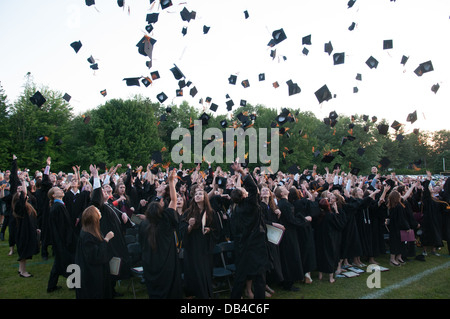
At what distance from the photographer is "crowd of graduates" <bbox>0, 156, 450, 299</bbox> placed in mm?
4332

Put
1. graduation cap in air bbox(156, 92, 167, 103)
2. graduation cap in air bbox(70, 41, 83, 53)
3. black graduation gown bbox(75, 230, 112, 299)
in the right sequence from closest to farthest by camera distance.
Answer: black graduation gown bbox(75, 230, 112, 299), graduation cap in air bbox(70, 41, 83, 53), graduation cap in air bbox(156, 92, 167, 103)

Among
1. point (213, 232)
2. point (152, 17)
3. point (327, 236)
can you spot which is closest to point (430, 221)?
point (327, 236)

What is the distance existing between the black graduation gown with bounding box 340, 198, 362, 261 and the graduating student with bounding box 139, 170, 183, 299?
4.38 metres

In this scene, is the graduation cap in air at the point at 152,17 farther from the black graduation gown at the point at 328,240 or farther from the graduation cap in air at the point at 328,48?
the black graduation gown at the point at 328,240

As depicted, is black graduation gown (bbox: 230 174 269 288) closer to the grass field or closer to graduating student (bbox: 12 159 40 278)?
the grass field

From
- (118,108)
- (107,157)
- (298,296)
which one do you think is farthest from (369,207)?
(118,108)

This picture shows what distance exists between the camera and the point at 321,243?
664 centimetres

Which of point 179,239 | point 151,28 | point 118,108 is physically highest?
point 118,108

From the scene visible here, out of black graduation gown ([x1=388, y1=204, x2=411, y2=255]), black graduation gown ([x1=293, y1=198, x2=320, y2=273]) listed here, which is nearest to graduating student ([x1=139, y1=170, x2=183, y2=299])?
black graduation gown ([x1=293, y1=198, x2=320, y2=273])

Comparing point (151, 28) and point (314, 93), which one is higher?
point (151, 28)

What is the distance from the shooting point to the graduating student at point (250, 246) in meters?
4.72
